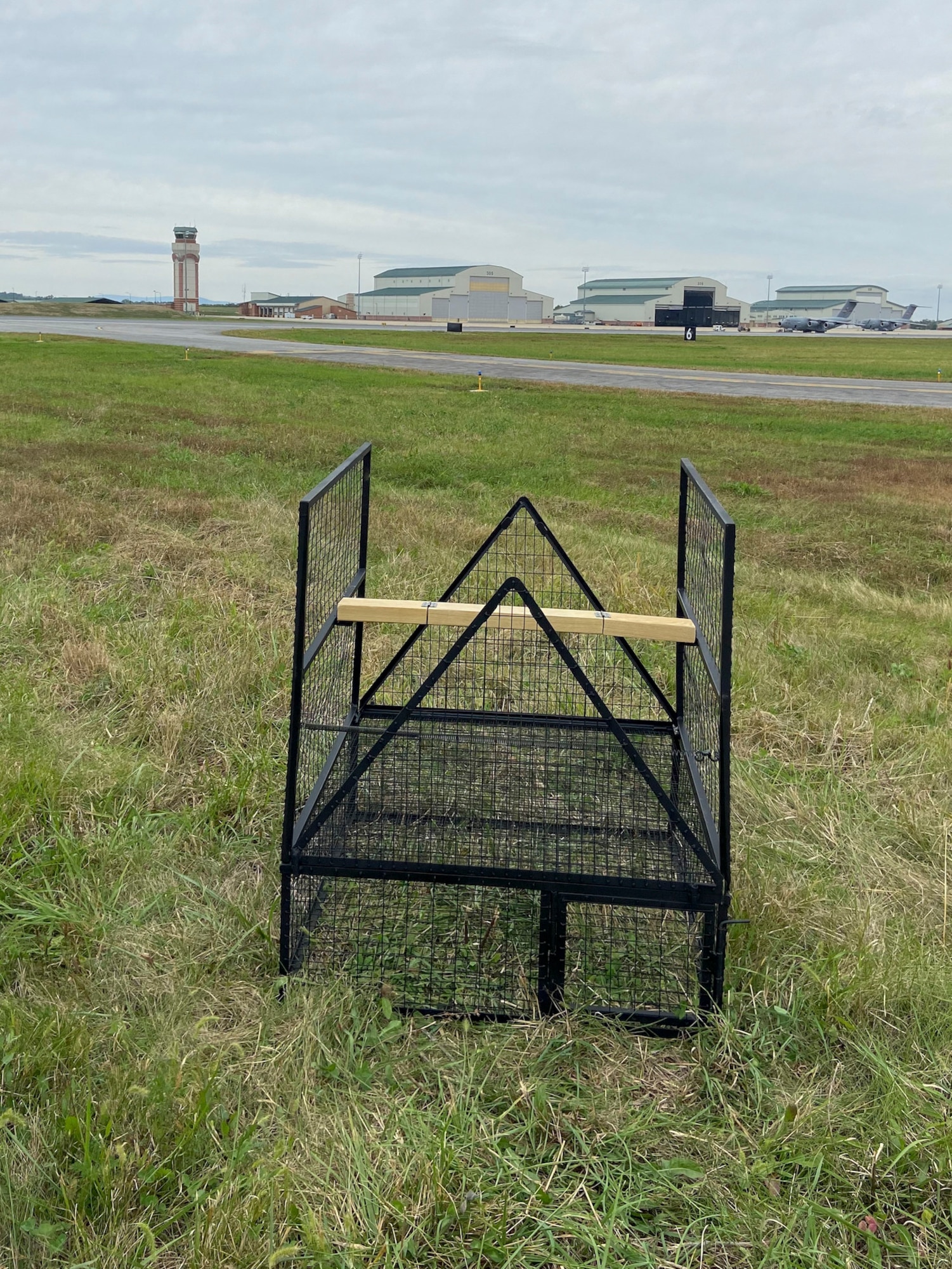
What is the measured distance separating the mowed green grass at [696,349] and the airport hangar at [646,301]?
41.6 metres

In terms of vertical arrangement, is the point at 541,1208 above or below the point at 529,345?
below

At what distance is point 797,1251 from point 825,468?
47.2 ft

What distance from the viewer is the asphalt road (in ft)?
94.3

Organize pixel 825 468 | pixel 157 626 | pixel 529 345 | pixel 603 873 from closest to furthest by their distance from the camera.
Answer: pixel 603 873 → pixel 157 626 → pixel 825 468 → pixel 529 345

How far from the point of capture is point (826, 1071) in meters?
2.76

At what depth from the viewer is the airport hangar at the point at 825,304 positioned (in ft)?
425

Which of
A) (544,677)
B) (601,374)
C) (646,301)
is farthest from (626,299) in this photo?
(544,677)

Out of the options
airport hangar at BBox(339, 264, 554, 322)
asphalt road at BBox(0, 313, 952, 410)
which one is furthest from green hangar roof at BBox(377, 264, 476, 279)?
asphalt road at BBox(0, 313, 952, 410)

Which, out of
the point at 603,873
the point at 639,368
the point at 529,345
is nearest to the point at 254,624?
the point at 603,873

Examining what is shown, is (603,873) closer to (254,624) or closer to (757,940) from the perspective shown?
(757,940)

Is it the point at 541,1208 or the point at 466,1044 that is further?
the point at 466,1044

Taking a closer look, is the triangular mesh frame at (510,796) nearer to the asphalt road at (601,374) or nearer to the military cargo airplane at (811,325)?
the asphalt road at (601,374)

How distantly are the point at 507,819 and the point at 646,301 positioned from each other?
129561 millimetres

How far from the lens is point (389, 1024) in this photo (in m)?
2.88
